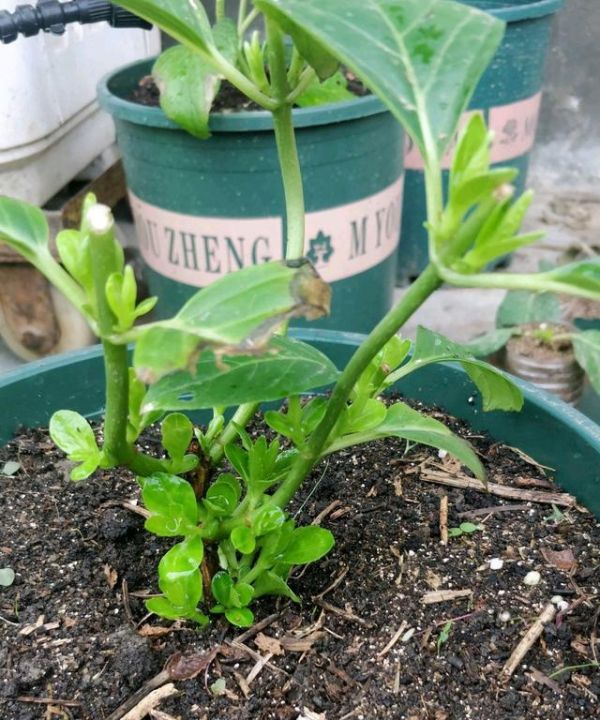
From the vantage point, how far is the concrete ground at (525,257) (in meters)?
1.86

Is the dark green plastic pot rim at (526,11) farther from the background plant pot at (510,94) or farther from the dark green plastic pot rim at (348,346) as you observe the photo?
the dark green plastic pot rim at (348,346)

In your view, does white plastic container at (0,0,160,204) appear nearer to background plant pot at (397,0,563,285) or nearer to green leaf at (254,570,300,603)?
background plant pot at (397,0,563,285)

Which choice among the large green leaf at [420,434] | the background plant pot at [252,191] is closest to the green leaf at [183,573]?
the large green leaf at [420,434]

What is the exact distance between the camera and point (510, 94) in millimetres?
1724

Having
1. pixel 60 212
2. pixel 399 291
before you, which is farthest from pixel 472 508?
pixel 399 291

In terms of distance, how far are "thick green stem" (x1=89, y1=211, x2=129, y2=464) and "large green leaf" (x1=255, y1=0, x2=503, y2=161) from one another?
0.51ft

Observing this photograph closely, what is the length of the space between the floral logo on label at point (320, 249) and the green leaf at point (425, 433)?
762 mm

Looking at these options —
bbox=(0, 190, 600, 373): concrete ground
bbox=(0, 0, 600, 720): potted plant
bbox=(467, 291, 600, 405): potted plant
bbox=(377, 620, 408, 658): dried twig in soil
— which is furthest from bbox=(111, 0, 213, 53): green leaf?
Result: bbox=(0, 190, 600, 373): concrete ground

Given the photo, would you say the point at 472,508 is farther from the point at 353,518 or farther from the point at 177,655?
the point at 177,655

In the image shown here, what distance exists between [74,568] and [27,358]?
3.32 ft

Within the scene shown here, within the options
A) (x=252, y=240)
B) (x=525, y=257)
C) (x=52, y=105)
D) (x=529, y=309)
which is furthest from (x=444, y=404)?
(x=525, y=257)

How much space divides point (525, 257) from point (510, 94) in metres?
0.54

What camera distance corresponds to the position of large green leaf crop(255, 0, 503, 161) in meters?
0.41

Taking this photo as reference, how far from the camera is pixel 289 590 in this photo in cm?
62
